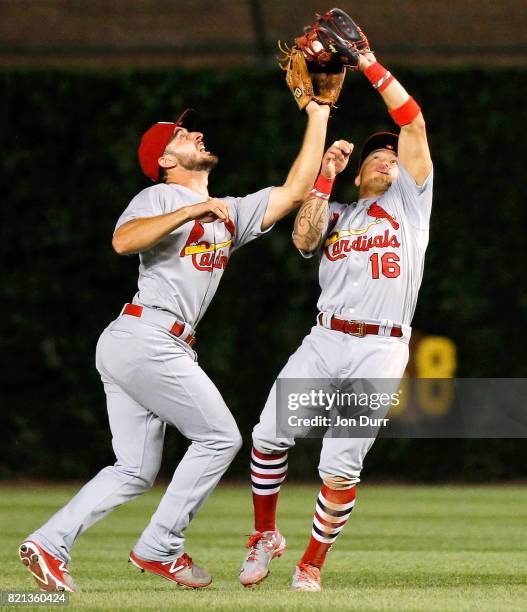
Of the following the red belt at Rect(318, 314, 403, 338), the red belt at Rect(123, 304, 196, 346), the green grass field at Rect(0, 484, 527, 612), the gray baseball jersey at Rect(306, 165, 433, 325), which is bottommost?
the green grass field at Rect(0, 484, 527, 612)

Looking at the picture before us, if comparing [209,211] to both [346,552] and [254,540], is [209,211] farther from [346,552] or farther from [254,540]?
[346,552]

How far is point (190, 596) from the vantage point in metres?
5.18

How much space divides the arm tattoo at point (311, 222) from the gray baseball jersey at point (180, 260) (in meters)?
0.33

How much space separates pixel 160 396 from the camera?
18.0 feet

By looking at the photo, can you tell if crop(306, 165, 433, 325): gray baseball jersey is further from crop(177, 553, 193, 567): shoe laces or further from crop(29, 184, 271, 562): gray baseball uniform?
crop(177, 553, 193, 567): shoe laces

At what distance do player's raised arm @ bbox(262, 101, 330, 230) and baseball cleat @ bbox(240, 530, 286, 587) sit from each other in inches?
57.7

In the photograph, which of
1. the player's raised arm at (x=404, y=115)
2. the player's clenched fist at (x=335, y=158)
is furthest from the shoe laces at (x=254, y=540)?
the player's raised arm at (x=404, y=115)

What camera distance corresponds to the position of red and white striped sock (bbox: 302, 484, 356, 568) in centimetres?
561

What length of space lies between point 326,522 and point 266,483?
41 cm

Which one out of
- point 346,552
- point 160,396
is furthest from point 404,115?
point 346,552

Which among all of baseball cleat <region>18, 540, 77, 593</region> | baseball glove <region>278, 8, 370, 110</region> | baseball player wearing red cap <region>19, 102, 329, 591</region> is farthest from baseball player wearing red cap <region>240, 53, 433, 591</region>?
baseball cleat <region>18, 540, 77, 593</region>

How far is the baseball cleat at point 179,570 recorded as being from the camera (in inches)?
216

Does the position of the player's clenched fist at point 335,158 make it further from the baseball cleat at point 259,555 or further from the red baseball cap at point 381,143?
the baseball cleat at point 259,555

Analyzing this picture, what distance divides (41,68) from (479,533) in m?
6.03
